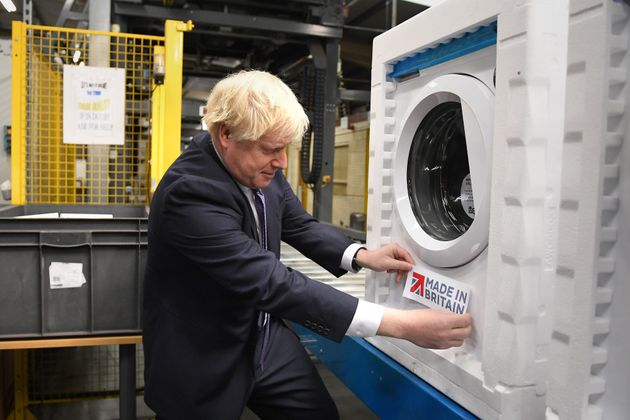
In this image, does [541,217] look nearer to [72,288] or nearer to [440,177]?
[440,177]

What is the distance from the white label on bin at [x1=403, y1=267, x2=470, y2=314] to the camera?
152 centimetres

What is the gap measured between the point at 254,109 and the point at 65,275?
1.30 metres

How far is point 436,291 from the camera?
1651mm

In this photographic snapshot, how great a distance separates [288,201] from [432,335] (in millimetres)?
968

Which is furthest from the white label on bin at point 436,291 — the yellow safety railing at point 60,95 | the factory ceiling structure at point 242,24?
the factory ceiling structure at point 242,24

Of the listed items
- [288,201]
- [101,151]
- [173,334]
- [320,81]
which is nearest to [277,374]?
[173,334]

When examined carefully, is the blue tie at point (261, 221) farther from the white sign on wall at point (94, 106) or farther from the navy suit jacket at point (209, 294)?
the white sign on wall at point (94, 106)

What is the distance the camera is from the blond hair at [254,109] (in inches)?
62.4

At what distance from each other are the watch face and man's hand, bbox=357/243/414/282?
119 mm

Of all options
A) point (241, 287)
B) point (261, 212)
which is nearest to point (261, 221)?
point (261, 212)

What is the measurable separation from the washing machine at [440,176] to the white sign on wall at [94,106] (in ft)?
5.57

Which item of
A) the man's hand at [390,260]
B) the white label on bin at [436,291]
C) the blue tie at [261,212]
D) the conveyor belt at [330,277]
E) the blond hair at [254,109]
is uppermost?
the blond hair at [254,109]

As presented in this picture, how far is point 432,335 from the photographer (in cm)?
144

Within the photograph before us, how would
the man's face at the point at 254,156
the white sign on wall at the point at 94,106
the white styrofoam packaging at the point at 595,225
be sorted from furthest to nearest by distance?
the white sign on wall at the point at 94,106
the man's face at the point at 254,156
the white styrofoam packaging at the point at 595,225
